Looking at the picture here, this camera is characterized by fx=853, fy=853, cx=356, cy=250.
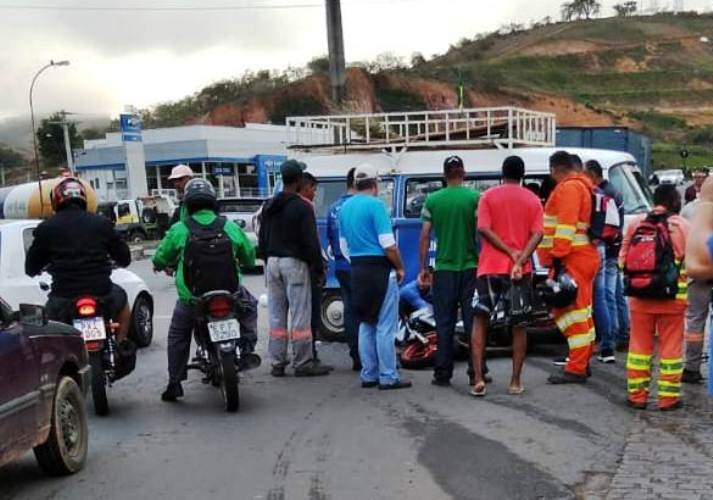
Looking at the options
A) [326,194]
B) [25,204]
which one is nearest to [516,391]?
[326,194]

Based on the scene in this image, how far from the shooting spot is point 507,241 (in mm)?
6871

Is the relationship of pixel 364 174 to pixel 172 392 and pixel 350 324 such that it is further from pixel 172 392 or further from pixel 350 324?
pixel 172 392

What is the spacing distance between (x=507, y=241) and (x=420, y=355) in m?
1.91

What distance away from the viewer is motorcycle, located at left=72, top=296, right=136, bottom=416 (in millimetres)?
6426

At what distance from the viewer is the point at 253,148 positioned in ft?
190

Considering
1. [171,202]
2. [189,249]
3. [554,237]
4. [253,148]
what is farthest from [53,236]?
[253,148]

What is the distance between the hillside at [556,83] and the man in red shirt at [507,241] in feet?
148

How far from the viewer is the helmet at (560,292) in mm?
7020

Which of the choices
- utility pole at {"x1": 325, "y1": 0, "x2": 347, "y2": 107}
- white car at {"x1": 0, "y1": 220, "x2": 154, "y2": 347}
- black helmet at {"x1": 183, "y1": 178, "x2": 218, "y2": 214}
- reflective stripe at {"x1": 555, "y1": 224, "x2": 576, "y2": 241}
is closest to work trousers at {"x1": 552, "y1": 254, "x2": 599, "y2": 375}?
reflective stripe at {"x1": 555, "y1": 224, "x2": 576, "y2": 241}

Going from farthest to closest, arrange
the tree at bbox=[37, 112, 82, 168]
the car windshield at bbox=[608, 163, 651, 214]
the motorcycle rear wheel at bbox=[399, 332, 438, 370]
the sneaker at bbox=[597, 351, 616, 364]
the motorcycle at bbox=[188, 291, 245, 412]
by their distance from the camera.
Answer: the tree at bbox=[37, 112, 82, 168] → the car windshield at bbox=[608, 163, 651, 214] → the motorcycle rear wheel at bbox=[399, 332, 438, 370] → the sneaker at bbox=[597, 351, 616, 364] → the motorcycle at bbox=[188, 291, 245, 412]

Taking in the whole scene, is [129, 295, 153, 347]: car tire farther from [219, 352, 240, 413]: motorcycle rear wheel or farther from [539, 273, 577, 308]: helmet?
[539, 273, 577, 308]: helmet

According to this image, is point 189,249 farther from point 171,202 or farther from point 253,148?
point 253,148

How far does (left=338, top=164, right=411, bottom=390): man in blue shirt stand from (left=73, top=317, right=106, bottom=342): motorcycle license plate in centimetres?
216

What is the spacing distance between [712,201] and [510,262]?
3.03 meters
